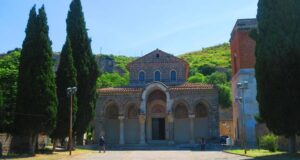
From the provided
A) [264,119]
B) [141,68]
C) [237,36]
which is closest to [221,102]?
[141,68]

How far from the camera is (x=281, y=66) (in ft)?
74.7

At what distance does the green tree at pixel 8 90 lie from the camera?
90.2 ft

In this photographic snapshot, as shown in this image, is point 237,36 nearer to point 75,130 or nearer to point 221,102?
point 75,130

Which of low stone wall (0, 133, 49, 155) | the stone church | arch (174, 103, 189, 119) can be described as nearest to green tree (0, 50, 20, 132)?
low stone wall (0, 133, 49, 155)

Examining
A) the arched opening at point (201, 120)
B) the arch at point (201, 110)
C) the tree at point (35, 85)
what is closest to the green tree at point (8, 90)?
the tree at point (35, 85)

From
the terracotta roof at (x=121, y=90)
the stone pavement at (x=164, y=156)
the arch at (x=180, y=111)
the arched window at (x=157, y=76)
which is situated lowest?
the stone pavement at (x=164, y=156)

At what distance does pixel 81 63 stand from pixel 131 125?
47.5 feet

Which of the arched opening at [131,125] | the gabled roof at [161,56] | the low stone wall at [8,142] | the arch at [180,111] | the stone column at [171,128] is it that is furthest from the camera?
the gabled roof at [161,56]

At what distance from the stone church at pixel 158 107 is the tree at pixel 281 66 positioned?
21233 mm

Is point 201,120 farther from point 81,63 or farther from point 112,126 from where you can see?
point 81,63

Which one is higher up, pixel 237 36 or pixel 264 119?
pixel 237 36

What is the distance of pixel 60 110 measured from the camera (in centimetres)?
3184

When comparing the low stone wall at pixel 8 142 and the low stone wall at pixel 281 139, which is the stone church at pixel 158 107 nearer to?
the low stone wall at pixel 281 139

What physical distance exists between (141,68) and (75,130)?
54.5 ft
